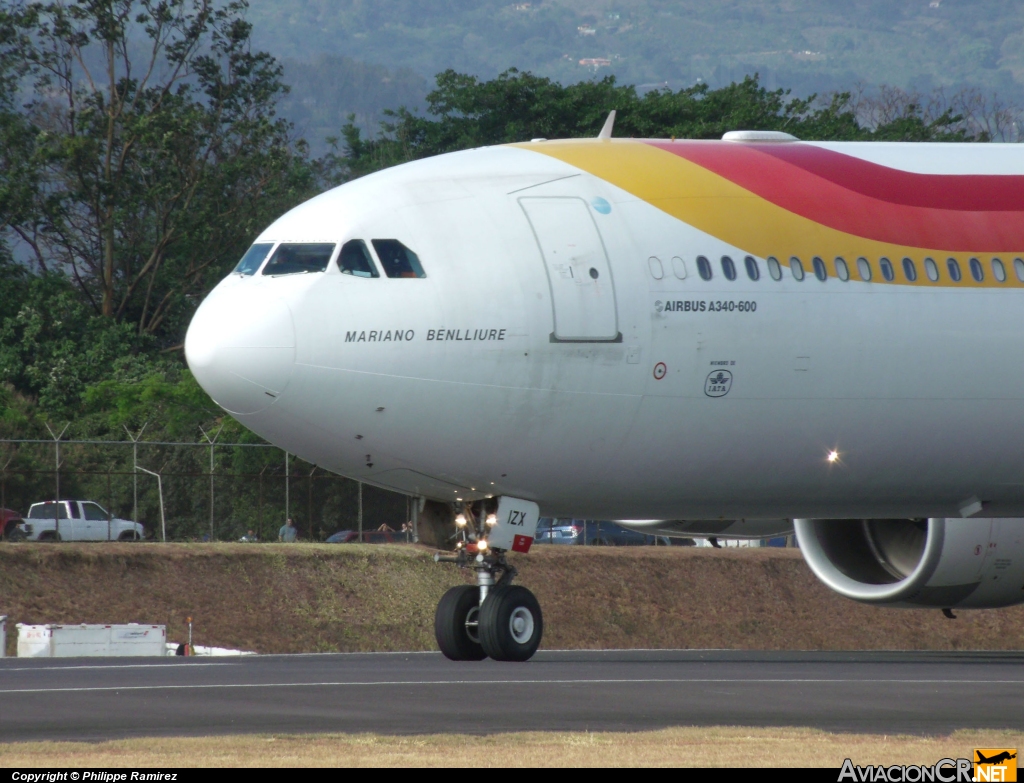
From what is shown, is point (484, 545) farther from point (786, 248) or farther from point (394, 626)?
point (394, 626)

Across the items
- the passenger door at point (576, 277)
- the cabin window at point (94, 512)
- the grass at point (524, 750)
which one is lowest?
the grass at point (524, 750)

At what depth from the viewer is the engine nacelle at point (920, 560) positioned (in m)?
22.6

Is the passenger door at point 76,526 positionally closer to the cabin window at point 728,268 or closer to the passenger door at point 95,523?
the passenger door at point 95,523

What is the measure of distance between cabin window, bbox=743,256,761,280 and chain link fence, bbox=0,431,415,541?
87.0ft

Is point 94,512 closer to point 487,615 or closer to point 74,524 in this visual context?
point 74,524

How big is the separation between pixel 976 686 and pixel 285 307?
32.8ft

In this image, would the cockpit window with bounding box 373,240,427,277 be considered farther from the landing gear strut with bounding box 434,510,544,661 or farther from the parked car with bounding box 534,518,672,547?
the parked car with bounding box 534,518,672,547

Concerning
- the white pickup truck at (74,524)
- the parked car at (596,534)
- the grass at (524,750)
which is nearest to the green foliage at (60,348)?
the white pickup truck at (74,524)

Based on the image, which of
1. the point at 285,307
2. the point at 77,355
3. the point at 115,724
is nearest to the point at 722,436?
the point at 285,307

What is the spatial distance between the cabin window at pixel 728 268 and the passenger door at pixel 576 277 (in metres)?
1.40

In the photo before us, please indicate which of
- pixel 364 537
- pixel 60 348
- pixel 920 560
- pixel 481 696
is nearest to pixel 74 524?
pixel 364 537

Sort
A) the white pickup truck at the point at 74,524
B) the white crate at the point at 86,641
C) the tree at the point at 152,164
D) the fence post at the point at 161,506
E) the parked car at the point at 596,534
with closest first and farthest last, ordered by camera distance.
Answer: the white crate at the point at 86,641
the fence post at the point at 161,506
the white pickup truck at the point at 74,524
the parked car at the point at 596,534
the tree at the point at 152,164

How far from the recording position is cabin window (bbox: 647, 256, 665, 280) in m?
17.8

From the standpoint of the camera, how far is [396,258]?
56.5ft
